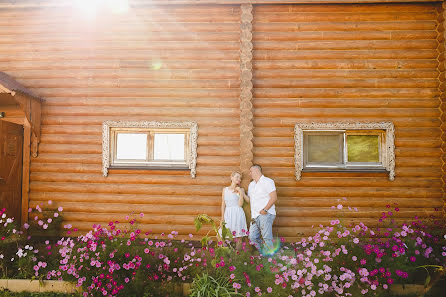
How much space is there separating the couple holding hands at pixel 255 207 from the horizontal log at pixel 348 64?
244 cm

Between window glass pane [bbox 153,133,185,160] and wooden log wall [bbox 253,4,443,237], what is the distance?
172cm

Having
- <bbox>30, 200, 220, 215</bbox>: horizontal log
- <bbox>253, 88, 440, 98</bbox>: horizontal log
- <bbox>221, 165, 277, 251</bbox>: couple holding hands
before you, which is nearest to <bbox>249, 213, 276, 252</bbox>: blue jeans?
<bbox>221, 165, 277, 251</bbox>: couple holding hands

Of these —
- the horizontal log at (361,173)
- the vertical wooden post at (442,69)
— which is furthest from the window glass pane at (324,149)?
the vertical wooden post at (442,69)

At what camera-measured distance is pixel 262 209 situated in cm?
631

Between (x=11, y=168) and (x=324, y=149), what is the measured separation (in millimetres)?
6994

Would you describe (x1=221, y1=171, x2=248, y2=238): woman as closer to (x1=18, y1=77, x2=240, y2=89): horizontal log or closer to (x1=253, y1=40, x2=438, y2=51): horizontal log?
(x1=18, y1=77, x2=240, y2=89): horizontal log

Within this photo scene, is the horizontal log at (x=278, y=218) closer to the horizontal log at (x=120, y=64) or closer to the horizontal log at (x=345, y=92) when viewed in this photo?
the horizontal log at (x=345, y=92)

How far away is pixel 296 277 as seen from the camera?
4660 mm

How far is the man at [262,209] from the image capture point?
20.6 feet

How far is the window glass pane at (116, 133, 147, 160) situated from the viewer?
24.6 feet

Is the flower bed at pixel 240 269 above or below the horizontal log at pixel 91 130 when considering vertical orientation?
below

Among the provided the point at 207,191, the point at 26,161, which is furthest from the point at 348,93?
the point at 26,161

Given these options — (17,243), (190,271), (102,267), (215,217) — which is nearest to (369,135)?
(215,217)

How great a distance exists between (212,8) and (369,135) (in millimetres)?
4611
